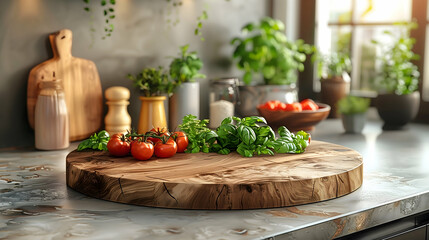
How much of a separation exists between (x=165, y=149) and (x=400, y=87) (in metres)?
1.25

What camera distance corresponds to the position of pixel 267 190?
3.87 feet

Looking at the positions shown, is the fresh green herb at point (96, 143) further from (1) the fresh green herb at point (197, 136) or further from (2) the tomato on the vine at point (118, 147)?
(1) the fresh green herb at point (197, 136)

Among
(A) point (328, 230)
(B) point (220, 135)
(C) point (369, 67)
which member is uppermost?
(C) point (369, 67)

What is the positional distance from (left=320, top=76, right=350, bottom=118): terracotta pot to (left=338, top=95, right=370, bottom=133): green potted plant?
0.32m

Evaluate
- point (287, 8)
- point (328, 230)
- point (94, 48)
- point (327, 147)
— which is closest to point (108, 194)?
point (328, 230)

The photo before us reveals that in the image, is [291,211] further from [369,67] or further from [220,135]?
[369,67]

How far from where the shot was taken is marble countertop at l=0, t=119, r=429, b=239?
1.03 meters

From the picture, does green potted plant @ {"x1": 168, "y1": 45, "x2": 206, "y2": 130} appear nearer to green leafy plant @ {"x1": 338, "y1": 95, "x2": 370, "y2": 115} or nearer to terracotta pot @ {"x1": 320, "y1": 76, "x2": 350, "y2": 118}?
green leafy plant @ {"x1": 338, "y1": 95, "x2": 370, "y2": 115}

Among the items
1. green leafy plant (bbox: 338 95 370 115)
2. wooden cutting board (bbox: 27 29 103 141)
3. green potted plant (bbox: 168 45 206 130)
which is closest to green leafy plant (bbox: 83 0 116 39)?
wooden cutting board (bbox: 27 29 103 141)

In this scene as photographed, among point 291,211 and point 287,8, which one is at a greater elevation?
point 287,8

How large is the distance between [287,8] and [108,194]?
65.7 inches

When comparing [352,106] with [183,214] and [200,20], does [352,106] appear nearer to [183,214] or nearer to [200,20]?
[200,20]

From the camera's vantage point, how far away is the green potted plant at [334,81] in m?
2.53

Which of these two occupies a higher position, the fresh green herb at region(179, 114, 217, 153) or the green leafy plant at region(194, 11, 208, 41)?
the green leafy plant at region(194, 11, 208, 41)
